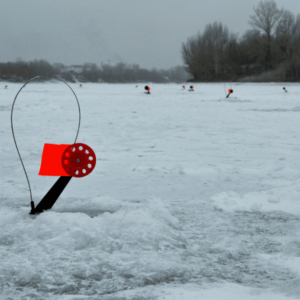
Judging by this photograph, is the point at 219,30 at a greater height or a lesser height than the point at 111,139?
greater

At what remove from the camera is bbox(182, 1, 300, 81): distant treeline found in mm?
62594

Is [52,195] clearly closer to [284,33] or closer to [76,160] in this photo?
[76,160]

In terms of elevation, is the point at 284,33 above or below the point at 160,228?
above

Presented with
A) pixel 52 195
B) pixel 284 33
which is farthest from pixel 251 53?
pixel 52 195

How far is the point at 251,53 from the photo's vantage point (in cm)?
6969

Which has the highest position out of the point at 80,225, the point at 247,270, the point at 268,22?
the point at 268,22

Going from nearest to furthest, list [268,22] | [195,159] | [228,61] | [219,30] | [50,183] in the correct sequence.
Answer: [50,183] < [195,159] < [268,22] < [228,61] < [219,30]

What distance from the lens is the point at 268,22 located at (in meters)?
65.8

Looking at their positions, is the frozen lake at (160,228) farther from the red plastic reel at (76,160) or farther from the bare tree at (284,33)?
the bare tree at (284,33)

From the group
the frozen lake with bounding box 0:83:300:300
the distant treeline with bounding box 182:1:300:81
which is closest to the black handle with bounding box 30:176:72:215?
the frozen lake with bounding box 0:83:300:300

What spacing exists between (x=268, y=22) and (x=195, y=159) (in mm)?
68511

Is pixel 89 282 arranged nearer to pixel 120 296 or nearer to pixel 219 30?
pixel 120 296

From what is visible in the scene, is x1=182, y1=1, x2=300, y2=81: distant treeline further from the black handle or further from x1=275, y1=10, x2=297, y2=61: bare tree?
the black handle

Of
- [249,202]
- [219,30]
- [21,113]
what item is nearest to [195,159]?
[249,202]
